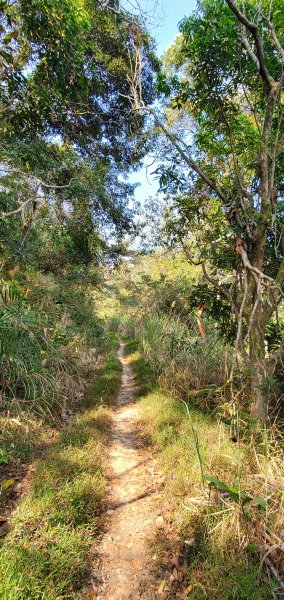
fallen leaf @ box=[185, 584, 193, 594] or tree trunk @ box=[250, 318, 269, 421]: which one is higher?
tree trunk @ box=[250, 318, 269, 421]

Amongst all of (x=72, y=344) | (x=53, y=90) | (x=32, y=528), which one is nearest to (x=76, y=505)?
(x=32, y=528)

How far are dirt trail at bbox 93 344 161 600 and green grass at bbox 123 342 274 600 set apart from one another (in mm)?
139

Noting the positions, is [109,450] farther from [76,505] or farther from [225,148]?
[225,148]

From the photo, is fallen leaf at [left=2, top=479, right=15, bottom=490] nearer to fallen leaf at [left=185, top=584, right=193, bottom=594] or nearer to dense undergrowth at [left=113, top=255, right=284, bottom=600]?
dense undergrowth at [left=113, top=255, right=284, bottom=600]

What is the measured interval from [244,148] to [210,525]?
13.6 feet

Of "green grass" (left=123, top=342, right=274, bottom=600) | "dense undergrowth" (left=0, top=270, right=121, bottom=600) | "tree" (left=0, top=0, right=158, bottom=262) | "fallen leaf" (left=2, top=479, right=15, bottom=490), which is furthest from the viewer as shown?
"tree" (left=0, top=0, right=158, bottom=262)

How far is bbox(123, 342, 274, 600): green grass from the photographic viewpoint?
1821mm

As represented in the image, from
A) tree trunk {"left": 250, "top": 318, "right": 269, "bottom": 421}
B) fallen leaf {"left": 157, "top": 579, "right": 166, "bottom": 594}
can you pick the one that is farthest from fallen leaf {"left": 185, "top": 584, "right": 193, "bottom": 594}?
tree trunk {"left": 250, "top": 318, "right": 269, "bottom": 421}

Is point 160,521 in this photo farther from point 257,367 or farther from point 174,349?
point 174,349

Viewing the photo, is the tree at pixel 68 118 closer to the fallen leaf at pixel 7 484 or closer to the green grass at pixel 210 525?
the fallen leaf at pixel 7 484

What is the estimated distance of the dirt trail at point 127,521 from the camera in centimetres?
206

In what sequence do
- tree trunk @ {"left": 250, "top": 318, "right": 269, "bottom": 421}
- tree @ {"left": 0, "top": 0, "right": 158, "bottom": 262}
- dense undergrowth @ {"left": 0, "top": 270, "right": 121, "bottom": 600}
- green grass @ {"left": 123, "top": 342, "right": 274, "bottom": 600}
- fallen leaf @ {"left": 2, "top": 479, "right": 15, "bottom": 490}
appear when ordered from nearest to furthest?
1. green grass @ {"left": 123, "top": 342, "right": 274, "bottom": 600}
2. dense undergrowth @ {"left": 0, "top": 270, "right": 121, "bottom": 600}
3. fallen leaf @ {"left": 2, "top": 479, "right": 15, "bottom": 490}
4. tree trunk @ {"left": 250, "top": 318, "right": 269, "bottom": 421}
5. tree @ {"left": 0, "top": 0, "right": 158, "bottom": 262}

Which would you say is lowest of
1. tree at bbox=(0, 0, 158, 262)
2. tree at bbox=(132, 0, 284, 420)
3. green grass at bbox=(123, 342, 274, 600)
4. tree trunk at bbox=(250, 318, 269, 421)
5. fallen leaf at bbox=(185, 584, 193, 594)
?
fallen leaf at bbox=(185, 584, 193, 594)

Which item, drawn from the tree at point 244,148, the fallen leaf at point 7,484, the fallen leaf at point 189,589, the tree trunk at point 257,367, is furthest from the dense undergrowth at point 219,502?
the fallen leaf at point 7,484
